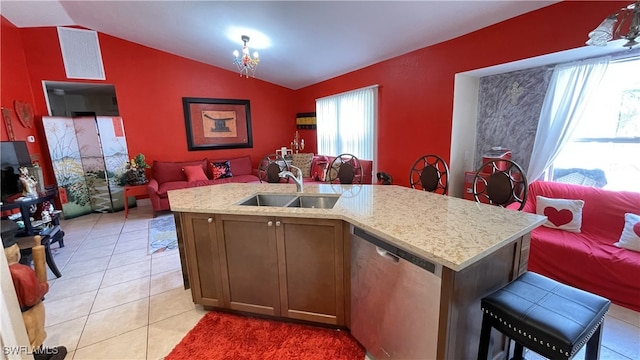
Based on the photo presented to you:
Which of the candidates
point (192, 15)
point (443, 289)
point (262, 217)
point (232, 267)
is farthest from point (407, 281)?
point (192, 15)

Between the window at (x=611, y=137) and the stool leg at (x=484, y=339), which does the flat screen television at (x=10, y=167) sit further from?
the window at (x=611, y=137)

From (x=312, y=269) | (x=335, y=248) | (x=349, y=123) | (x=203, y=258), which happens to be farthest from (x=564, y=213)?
(x=349, y=123)

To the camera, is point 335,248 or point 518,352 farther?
point 335,248

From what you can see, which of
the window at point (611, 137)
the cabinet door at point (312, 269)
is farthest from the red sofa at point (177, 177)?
the window at point (611, 137)

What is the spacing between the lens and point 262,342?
1.75 meters

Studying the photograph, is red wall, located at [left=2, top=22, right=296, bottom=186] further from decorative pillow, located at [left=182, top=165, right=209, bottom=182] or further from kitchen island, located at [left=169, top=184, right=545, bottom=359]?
kitchen island, located at [left=169, top=184, right=545, bottom=359]

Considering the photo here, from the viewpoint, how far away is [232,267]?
1.87 meters

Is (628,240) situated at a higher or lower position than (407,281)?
lower

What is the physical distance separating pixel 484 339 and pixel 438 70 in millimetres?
2968

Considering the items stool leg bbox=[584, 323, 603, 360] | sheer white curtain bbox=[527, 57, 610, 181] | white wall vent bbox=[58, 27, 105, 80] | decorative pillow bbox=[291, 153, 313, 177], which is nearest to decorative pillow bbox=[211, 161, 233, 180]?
decorative pillow bbox=[291, 153, 313, 177]

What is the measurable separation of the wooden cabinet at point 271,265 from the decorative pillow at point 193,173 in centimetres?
336

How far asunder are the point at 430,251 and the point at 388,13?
255cm

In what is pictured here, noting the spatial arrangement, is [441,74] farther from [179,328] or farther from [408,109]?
[179,328]

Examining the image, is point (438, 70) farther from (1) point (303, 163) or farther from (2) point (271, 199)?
(1) point (303, 163)
